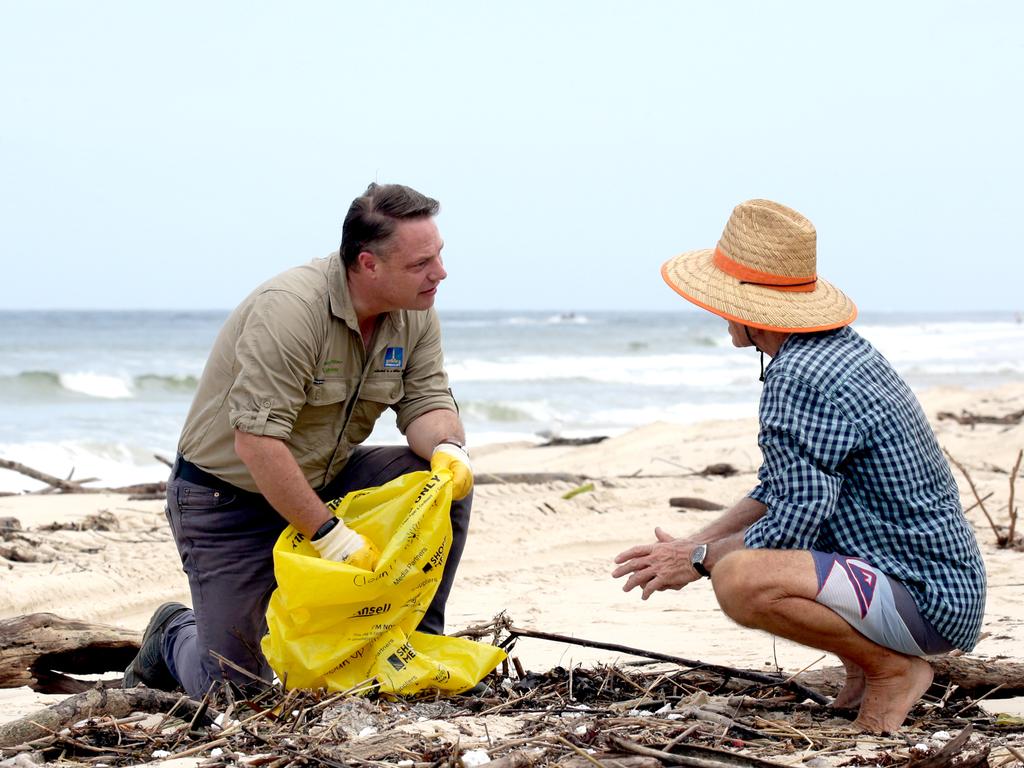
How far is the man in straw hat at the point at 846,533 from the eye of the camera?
280 centimetres

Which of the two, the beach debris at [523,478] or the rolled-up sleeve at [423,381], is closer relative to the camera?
the rolled-up sleeve at [423,381]

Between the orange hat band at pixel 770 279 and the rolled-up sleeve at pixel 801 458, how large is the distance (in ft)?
1.08

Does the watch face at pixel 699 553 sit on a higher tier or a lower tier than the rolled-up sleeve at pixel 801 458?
lower

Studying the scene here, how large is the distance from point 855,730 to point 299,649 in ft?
5.15

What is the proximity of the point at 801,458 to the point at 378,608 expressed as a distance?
1.34 metres

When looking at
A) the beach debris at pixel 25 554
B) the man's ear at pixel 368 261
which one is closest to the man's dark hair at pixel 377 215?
the man's ear at pixel 368 261

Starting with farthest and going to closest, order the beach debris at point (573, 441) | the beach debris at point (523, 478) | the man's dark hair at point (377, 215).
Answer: the beach debris at point (573, 441), the beach debris at point (523, 478), the man's dark hair at point (377, 215)

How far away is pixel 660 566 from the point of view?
3025mm

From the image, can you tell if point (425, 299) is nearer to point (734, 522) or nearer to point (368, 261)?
point (368, 261)

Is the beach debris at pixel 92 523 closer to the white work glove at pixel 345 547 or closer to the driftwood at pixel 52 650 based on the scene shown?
the driftwood at pixel 52 650

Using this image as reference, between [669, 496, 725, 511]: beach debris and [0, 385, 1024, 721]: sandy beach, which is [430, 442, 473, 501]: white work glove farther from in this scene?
[669, 496, 725, 511]: beach debris

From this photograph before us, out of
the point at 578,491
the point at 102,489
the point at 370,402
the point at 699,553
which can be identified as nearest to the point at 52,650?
the point at 370,402

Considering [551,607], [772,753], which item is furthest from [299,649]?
[551,607]

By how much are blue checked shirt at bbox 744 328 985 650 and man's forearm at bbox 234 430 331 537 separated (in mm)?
1276
